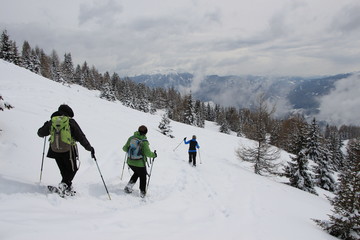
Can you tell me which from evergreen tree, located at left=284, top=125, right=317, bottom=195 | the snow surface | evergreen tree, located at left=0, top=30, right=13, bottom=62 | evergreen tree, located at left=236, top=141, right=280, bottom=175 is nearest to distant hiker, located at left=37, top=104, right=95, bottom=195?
the snow surface

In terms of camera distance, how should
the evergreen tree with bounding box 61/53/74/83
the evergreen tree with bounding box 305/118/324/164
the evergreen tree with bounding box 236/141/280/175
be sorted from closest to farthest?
the evergreen tree with bounding box 236/141/280/175 < the evergreen tree with bounding box 305/118/324/164 < the evergreen tree with bounding box 61/53/74/83

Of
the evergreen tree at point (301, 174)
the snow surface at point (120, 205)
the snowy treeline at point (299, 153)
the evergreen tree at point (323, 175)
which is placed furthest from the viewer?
the evergreen tree at point (323, 175)

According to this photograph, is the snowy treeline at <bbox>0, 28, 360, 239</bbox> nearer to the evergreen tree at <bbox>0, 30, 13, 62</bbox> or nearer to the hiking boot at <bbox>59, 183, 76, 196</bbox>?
the evergreen tree at <bbox>0, 30, 13, 62</bbox>

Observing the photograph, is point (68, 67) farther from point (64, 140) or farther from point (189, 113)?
point (64, 140)

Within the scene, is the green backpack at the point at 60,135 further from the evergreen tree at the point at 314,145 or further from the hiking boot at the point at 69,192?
the evergreen tree at the point at 314,145

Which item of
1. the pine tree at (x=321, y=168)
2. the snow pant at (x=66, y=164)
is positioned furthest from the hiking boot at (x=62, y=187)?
the pine tree at (x=321, y=168)

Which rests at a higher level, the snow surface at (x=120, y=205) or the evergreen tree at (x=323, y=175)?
the snow surface at (x=120, y=205)

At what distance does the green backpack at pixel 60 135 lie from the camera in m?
5.02

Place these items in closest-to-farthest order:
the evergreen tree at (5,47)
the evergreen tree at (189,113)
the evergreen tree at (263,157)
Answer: the evergreen tree at (263,157), the evergreen tree at (5,47), the evergreen tree at (189,113)

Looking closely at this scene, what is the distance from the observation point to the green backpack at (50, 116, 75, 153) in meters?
5.02

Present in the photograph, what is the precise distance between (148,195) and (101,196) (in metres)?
1.53

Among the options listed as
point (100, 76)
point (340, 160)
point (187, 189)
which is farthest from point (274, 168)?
point (100, 76)

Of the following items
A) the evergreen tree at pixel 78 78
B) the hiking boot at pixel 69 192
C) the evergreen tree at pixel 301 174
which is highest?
the evergreen tree at pixel 78 78

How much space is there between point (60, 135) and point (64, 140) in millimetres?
142
